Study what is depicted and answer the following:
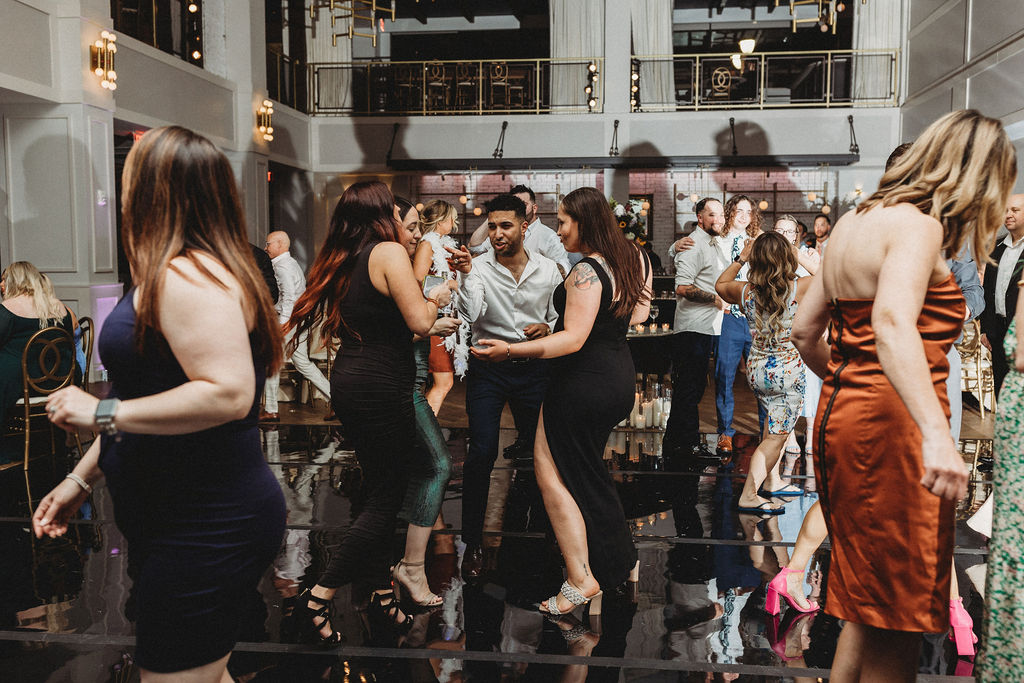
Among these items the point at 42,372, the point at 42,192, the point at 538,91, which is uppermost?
the point at 538,91

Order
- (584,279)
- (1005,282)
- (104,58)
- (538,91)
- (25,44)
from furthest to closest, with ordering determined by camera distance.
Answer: (538,91) → (104,58) → (25,44) → (1005,282) → (584,279)

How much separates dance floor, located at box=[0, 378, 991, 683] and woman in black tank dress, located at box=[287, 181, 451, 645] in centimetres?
32

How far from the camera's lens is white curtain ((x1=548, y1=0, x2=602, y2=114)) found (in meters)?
14.5

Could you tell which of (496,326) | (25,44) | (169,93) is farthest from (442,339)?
(169,93)

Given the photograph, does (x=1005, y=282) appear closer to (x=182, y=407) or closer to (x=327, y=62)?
(x=182, y=407)

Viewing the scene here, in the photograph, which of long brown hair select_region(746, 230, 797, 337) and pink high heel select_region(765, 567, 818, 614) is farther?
long brown hair select_region(746, 230, 797, 337)

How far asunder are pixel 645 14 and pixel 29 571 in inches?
549

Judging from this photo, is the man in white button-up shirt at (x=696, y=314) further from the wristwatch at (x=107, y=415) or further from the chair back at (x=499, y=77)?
the chair back at (x=499, y=77)

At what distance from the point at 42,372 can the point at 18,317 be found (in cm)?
37

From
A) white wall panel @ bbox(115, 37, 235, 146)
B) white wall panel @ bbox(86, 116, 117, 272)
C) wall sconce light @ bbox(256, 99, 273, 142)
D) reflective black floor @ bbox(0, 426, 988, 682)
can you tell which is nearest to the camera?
reflective black floor @ bbox(0, 426, 988, 682)

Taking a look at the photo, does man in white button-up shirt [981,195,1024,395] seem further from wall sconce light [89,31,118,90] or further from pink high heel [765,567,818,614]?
wall sconce light [89,31,118,90]

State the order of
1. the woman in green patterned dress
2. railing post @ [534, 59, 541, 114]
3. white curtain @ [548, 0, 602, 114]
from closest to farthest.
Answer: the woman in green patterned dress < railing post @ [534, 59, 541, 114] < white curtain @ [548, 0, 602, 114]

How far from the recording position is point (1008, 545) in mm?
1765

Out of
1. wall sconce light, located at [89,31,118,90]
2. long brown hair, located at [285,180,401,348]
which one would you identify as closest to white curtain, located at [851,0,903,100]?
wall sconce light, located at [89,31,118,90]
